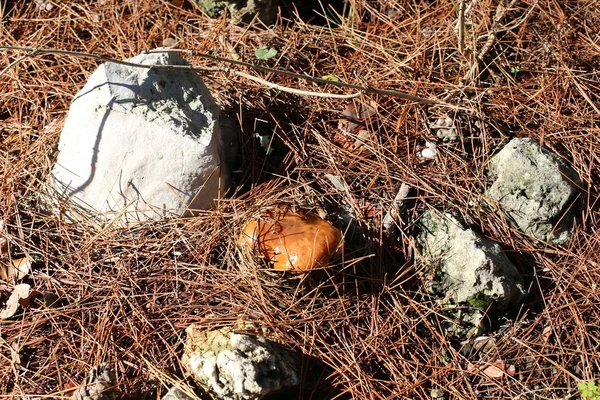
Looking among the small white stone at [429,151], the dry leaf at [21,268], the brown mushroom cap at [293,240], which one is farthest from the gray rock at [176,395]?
the small white stone at [429,151]

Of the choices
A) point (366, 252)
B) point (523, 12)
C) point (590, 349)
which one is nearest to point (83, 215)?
point (366, 252)

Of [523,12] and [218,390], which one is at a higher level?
[523,12]

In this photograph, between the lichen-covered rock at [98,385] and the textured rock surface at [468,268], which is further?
the textured rock surface at [468,268]

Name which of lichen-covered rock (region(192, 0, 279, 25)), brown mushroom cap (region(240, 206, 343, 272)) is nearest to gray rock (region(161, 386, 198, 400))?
brown mushroom cap (region(240, 206, 343, 272))

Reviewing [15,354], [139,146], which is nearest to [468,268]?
[139,146]

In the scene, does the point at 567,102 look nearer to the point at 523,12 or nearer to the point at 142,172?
the point at 523,12

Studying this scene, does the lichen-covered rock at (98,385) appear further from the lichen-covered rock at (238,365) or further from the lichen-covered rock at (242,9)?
the lichen-covered rock at (242,9)
